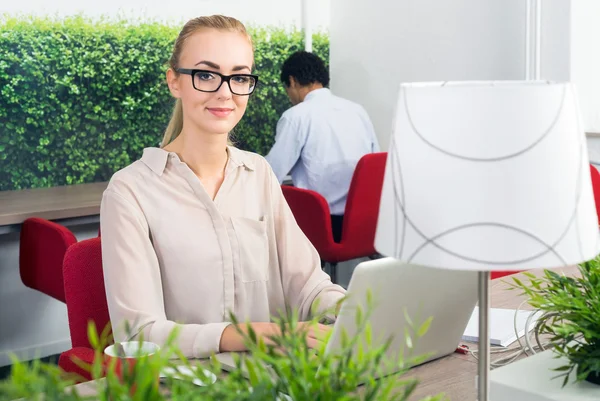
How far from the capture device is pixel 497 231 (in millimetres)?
887

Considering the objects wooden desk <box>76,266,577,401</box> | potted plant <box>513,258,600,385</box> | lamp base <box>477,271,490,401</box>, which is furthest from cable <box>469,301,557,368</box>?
lamp base <box>477,271,490,401</box>

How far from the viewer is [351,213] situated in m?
3.81

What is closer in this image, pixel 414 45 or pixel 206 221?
pixel 206 221

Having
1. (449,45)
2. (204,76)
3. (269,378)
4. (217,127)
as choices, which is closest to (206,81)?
(204,76)

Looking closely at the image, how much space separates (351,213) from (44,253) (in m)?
1.39

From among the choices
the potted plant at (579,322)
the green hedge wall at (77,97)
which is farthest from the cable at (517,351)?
the green hedge wall at (77,97)

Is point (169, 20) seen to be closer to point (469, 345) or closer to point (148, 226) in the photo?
point (148, 226)

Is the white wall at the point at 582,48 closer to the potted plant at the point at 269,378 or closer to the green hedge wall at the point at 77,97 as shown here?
the green hedge wall at the point at 77,97

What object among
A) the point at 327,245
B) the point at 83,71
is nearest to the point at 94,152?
the point at 83,71

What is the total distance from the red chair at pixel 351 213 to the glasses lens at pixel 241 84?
1.76m

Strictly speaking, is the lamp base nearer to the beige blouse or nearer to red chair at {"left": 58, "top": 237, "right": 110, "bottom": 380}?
the beige blouse

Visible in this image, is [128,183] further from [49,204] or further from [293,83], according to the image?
[293,83]

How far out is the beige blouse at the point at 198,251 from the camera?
1.74 m

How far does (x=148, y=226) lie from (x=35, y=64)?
2.40 metres
